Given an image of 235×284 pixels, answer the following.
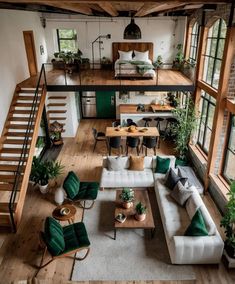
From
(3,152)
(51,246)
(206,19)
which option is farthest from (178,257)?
(206,19)

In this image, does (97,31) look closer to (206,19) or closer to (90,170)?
(206,19)

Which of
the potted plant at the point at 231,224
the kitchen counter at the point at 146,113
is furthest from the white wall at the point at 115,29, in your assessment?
the potted plant at the point at 231,224

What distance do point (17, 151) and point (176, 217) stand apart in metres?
4.56

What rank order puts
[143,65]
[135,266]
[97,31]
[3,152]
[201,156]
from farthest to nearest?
1. [97,31]
2. [143,65]
3. [201,156]
4. [3,152]
5. [135,266]

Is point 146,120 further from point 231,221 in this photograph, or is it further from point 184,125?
point 231,221

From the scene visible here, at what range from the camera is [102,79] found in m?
9.41

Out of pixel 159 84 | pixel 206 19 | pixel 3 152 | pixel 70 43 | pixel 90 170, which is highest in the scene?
pixel 206 19

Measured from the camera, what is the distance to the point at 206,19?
7430mm

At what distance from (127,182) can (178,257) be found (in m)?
2.67

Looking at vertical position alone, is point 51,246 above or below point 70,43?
below

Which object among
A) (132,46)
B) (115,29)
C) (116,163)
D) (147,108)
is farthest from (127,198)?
(115,29)

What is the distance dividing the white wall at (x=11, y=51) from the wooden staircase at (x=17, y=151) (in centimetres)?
31

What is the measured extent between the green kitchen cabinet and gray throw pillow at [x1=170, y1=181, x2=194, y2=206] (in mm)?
7440

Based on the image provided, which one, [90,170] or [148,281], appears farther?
[90,170]
